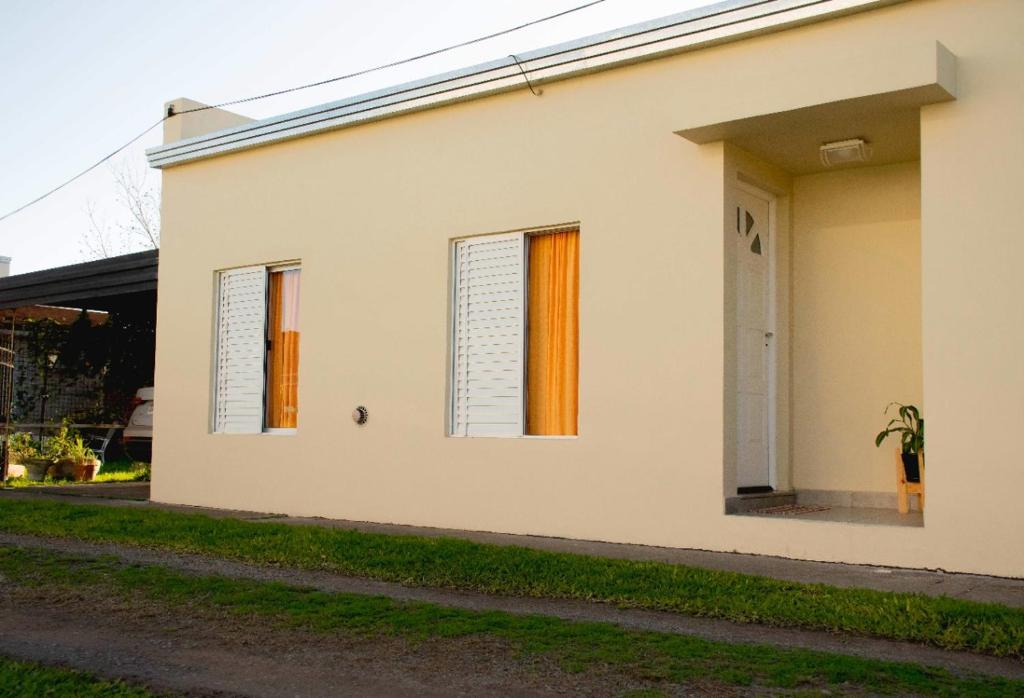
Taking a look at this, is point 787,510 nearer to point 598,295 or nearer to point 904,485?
point 904,485

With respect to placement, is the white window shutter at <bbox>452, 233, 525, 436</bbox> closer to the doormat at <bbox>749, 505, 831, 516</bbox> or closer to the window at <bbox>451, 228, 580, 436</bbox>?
the window at <bbox>451, 228, 580, 436</bbox>

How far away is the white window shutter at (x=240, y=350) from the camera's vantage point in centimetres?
1172

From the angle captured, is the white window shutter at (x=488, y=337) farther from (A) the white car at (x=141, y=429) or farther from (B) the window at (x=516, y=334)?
(A) the white car at (x=141, y=429)

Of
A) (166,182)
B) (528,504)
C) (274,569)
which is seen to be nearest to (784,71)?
(528,504)

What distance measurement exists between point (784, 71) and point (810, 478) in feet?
11.3

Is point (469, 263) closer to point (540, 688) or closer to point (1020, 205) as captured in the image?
point (1020, 205)

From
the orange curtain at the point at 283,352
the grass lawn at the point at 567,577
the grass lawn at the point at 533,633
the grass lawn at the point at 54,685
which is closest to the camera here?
the grass lawn at the point at 54,685

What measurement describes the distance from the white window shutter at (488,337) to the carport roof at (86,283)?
5.00 m

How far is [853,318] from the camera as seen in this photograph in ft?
30.7

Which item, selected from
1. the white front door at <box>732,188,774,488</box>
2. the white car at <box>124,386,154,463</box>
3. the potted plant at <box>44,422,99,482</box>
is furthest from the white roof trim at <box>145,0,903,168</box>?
the white car at <box>124,386,154,463</box>

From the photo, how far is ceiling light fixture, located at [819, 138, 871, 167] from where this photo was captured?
337 inches

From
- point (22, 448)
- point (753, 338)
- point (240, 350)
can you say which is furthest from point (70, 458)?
point (753, 338)

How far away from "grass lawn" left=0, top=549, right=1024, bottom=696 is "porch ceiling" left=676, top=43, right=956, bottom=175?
3999 mm

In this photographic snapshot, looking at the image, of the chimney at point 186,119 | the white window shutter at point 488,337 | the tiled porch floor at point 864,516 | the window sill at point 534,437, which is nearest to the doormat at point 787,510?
the tiled porch floor at point 864,516
